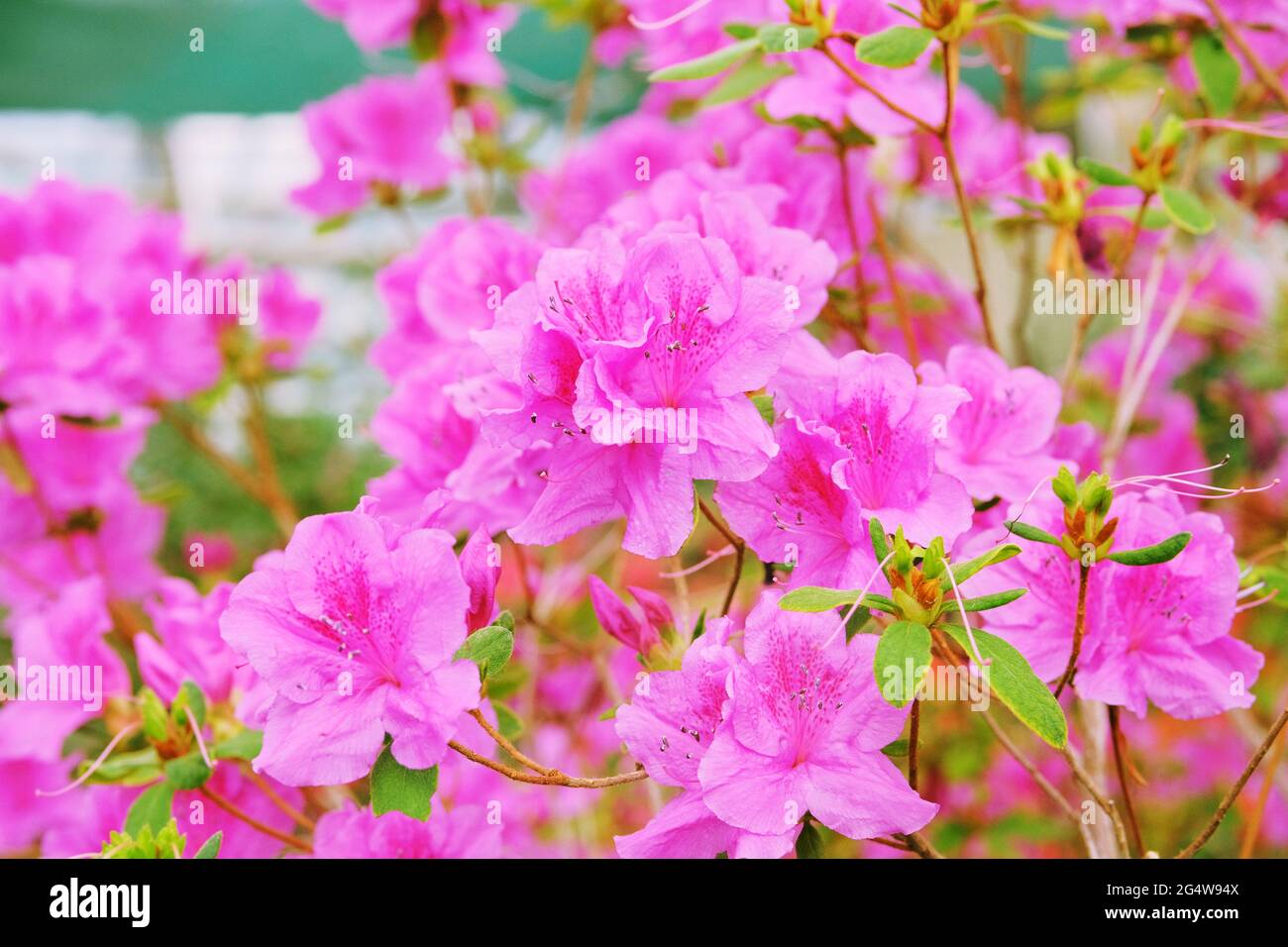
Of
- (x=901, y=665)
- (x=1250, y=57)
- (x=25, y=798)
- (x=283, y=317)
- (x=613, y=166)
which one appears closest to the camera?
(x=901, y=665)

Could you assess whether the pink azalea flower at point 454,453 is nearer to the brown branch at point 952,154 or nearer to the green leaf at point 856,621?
the green leaf at point 856,621

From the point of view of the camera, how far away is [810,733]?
0.57 meters

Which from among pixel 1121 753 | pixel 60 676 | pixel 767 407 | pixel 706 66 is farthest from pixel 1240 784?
pixel 60 676

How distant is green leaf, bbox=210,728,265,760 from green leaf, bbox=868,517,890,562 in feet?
1.33

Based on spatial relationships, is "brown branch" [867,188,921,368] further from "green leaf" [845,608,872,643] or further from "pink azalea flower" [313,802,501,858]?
"pink azalea flower" [313,802,501,858]

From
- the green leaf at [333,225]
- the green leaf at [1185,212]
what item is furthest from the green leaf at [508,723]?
the green leaf at [333,225]

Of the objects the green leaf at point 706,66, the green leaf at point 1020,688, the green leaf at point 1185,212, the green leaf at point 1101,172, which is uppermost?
the green leaf at point 706,66

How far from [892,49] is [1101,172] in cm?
20

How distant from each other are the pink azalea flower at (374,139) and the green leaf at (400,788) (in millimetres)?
810

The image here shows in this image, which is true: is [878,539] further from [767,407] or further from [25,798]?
[25,798]

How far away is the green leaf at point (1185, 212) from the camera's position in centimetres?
78

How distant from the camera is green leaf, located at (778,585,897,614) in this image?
1.70 ft

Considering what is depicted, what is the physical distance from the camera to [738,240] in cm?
67

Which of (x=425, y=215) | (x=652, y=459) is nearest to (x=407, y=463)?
(x=652, y=459)
